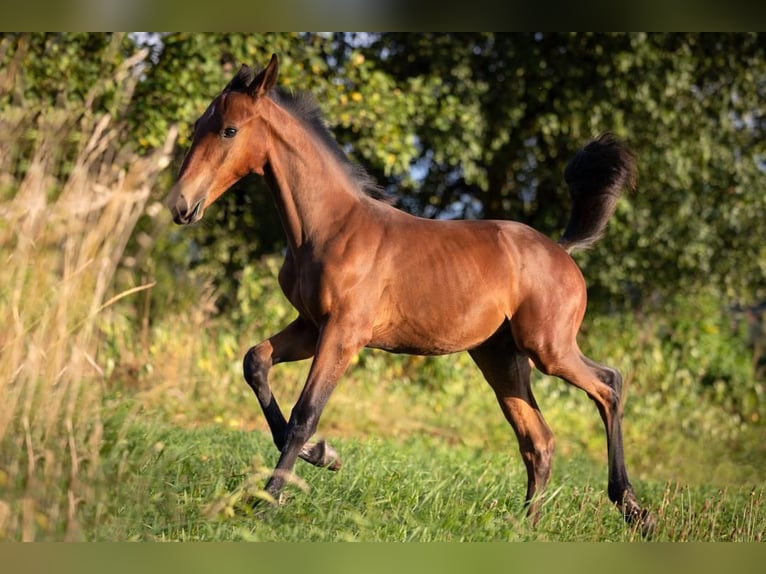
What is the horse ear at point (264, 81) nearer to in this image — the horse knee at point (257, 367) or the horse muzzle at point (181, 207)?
the horse muzzle at point (181, 207)

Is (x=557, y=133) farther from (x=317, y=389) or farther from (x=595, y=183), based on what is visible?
(x=317, y=389)

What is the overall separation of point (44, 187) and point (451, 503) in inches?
108

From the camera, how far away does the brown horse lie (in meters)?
4.95

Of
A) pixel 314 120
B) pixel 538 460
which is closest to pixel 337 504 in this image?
pixel 538 460

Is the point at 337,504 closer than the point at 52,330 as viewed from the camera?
No

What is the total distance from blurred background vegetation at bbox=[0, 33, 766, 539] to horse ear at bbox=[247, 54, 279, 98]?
395cm

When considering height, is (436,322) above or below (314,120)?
below

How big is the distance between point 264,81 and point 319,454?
80.3 inches

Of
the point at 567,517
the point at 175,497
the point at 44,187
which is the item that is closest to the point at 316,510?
the point at 175,497

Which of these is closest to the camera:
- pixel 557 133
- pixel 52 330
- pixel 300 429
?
pixel 52 330

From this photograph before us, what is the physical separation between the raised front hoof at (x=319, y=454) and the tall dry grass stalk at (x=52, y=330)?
3.69ft

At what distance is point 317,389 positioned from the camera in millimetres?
4918

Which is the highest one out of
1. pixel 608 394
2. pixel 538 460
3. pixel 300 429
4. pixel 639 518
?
pixel 608 394
